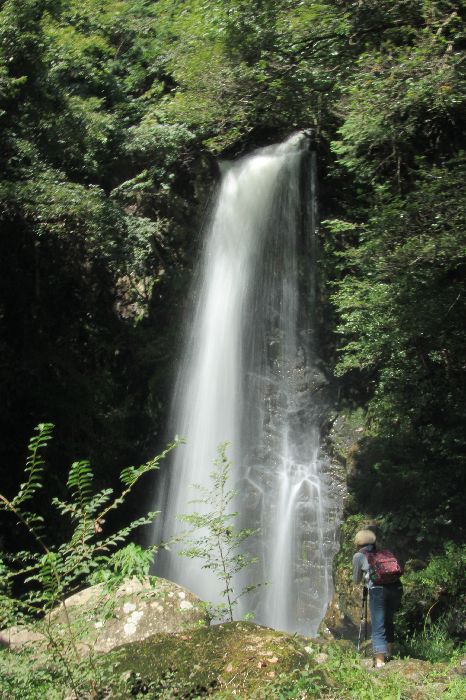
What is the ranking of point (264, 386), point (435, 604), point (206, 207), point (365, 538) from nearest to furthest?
point (365, 538) → point (435, 604) → point (264, 386) → point (206, 207)

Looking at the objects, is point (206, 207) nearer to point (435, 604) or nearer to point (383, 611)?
point (435, 604)

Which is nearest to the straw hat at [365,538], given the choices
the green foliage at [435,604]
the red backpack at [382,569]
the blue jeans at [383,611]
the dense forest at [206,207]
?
the red backpack at [382,569]

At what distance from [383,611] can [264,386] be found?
18.2 ft

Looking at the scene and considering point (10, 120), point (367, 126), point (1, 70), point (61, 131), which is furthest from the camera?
point (61, 131)

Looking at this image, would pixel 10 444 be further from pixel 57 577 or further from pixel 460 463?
pixel 57 577

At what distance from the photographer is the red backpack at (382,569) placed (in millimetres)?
5547

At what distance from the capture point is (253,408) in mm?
10680

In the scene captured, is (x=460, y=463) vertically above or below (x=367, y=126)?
below

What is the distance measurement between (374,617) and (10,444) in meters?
5.49

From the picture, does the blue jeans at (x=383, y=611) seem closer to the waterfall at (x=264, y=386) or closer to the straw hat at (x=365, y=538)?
the straw hat at (x=365, y=538)

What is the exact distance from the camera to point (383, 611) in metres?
5.54

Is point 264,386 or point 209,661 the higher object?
point 264,386

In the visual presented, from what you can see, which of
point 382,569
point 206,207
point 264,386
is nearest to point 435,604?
point 382,569

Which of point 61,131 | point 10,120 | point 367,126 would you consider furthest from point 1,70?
point 367,126
